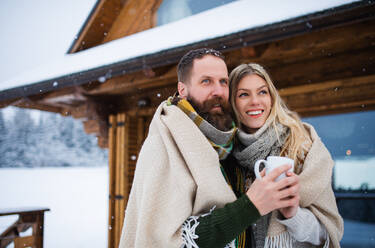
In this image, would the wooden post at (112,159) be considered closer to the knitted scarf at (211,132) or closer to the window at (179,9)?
the window at (179,9)

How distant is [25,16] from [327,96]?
90554 millimetres

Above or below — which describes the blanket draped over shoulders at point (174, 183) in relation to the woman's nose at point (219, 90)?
below

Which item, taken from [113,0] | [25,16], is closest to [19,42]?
[25,16]

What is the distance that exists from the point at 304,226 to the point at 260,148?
0.41 metres

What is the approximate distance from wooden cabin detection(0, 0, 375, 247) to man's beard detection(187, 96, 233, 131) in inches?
65.2

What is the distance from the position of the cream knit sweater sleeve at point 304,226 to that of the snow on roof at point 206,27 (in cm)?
206

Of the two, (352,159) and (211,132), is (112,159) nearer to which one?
(211,132)

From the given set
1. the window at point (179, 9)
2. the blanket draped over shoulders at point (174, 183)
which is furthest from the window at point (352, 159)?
the blanket draped over shoulders at point (174, 183)

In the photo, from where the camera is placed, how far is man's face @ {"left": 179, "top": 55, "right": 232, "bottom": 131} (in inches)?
58.7

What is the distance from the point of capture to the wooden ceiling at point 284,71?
3100 mm

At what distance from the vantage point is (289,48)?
133 inches

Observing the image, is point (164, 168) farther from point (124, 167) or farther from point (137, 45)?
point (124, 167)

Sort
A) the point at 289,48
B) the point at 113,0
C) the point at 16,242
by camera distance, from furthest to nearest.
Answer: the point at 113,0 → the point at 16,242 → the point at 289,48

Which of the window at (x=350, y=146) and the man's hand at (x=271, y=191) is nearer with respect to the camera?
the man's hand at (x=271, y=191)
